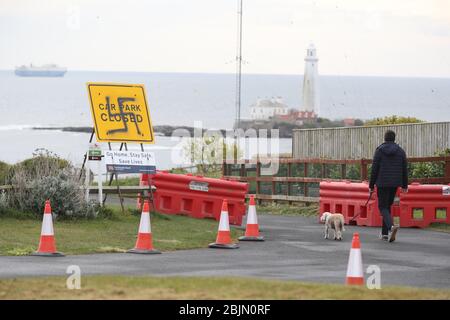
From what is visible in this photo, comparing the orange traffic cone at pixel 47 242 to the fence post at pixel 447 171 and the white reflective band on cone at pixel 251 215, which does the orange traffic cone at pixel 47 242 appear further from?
the fence post at pixel 447 171

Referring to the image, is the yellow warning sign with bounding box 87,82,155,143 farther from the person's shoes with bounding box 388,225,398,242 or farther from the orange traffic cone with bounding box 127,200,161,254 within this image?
the orange traffic cone with bounding box 127,200,161,254

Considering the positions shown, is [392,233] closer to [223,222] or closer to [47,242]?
[223,222]

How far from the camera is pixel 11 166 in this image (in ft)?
84.7

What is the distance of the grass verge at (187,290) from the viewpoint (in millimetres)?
12055

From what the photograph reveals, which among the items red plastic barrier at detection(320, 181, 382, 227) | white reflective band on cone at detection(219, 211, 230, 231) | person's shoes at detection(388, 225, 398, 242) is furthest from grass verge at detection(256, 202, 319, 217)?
white reflective band on cone at detection(219, 211, 230, 231)

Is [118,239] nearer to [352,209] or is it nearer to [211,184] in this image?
[211,184]

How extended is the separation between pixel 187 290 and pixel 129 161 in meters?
13.2

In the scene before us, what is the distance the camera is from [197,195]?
2612 centimetres

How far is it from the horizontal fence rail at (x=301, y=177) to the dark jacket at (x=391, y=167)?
602cm

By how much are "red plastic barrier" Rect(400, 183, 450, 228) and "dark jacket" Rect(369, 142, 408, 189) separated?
10.0ft

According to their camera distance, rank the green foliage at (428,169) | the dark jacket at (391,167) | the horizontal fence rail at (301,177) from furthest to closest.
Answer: the green foliage at (428,169), the horizontal fence rail at (301,177), the dark jacket at (391,167)

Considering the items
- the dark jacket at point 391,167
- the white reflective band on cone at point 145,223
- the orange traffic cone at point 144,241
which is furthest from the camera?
the dark jacket at point 391,167

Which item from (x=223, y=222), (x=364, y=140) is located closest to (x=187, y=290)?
(x=223, y=222)

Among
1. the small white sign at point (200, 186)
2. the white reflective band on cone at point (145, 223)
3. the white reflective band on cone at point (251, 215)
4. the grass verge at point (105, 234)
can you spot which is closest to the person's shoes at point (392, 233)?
the white reflective band on cone at point (251, 215)
